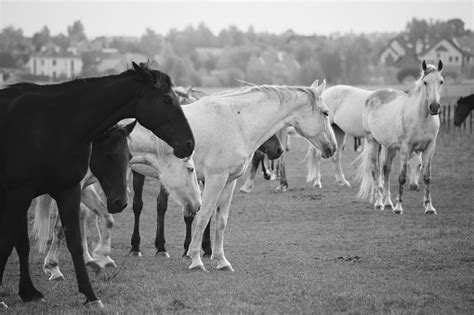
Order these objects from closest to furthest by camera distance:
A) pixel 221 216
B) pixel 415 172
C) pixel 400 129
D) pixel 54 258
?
pixel 54 258, pixel 221 216, pixel 400 129, pixel 415 172

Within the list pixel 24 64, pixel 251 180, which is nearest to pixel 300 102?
pixel 251 180

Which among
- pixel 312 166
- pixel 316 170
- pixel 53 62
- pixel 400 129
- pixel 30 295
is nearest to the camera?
pixel 30 295

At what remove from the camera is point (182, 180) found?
30.5ft

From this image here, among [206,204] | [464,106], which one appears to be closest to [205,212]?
[206,204]

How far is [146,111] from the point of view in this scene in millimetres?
6883

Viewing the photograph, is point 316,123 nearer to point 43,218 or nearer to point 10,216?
point 43,218

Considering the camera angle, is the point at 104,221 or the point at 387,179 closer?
the point at 104,221

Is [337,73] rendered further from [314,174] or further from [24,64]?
[314,174]

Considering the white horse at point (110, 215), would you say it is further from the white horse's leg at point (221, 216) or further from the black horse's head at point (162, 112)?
the black horse's head at point (162, 112)

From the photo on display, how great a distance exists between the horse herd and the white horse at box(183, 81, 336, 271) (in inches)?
0.5

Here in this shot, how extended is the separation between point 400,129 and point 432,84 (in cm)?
125

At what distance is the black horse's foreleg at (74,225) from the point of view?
6.89 metres

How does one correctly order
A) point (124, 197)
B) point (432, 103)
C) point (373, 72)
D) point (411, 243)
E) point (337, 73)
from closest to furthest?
point (124, 197)
point (411, 243)
point (432, 103)
point (337, 73)
point (373, 72)

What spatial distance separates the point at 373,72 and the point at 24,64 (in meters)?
59.6
